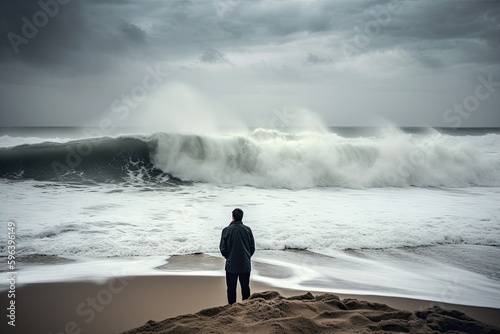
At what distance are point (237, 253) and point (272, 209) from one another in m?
7.50

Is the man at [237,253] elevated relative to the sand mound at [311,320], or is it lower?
elevated

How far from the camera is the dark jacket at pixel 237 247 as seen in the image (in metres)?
4.86

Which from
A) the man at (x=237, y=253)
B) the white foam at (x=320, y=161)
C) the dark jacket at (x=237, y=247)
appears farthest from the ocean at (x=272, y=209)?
the dark jacket at (x=237, y=247)

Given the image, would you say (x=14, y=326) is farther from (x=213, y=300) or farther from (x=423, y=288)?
(x=423, y=288)

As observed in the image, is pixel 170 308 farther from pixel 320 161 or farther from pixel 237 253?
pixel 320 161

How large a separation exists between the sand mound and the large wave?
13219 mm

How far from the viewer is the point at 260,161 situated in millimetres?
19906

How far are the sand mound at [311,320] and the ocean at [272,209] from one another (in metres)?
1.51

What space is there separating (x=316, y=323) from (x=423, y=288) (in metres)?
3.03

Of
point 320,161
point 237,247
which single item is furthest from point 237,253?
point 320,161

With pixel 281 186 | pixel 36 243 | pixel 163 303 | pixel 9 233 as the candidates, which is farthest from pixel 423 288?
pixel 281 186

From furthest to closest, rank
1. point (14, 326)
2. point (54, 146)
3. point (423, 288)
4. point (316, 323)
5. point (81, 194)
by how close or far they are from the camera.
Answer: point (54, 146)
point (81, 194)
point (423, 288)
point (14, 326)
point (316, 323)

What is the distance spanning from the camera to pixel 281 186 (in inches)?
698

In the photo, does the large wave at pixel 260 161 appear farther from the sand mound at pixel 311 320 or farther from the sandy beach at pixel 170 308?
the sand mound at pixel 311 320
